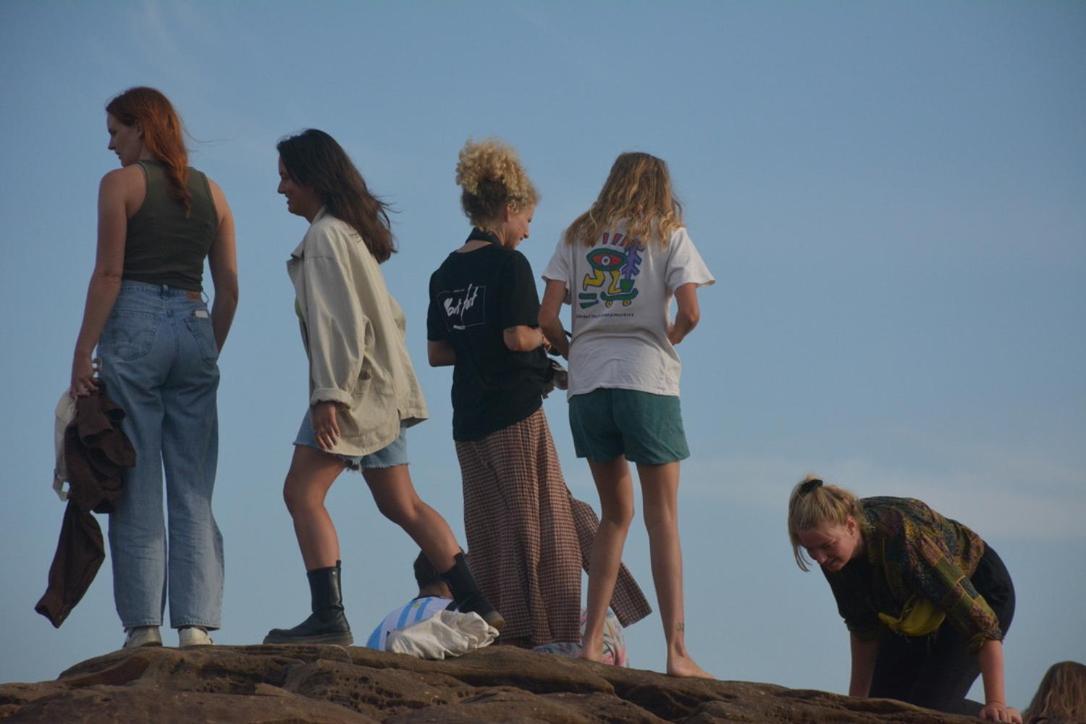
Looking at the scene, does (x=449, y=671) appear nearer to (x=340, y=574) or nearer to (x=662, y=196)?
(x=340, y=574)

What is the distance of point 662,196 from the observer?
7.45m

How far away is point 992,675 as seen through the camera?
6.73 metres

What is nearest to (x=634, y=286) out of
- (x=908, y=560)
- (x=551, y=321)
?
(x=551, y=321)

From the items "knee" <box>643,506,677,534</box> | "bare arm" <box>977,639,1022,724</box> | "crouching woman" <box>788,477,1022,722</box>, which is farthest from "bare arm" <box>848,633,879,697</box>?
"knee" <box>643,506,677,534</box>

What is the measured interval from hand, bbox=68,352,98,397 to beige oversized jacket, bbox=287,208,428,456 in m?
0.94

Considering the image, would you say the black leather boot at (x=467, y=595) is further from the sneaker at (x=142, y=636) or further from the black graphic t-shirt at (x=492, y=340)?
the sneaker at (x=142, y=636)

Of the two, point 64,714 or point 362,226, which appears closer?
point 64,714

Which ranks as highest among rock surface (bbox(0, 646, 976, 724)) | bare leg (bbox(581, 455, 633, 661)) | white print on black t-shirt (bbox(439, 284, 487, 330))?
white print on black t-shirt (bbox(439, 284, 487, 330))

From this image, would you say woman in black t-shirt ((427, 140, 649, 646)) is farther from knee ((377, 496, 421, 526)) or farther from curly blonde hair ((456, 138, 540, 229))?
knee ((377, 496, 421, 526))

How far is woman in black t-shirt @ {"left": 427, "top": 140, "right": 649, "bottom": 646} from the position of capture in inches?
301

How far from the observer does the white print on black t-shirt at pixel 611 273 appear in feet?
23.9

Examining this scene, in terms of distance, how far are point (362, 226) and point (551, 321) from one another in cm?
99

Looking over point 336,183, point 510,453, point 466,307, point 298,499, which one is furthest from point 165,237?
point 510,453

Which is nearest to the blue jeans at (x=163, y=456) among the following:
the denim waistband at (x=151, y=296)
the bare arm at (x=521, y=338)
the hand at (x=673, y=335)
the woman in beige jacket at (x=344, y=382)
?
the denim waistband at (x=151, y=296)
